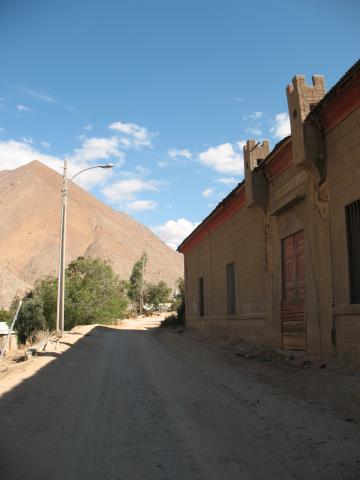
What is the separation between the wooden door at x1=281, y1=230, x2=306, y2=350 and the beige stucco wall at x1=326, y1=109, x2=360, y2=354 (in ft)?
6.61

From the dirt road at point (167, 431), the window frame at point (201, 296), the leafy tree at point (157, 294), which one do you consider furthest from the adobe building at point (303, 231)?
the leafy tree at point (157, 294)

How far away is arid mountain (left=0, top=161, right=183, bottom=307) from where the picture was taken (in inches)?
4385

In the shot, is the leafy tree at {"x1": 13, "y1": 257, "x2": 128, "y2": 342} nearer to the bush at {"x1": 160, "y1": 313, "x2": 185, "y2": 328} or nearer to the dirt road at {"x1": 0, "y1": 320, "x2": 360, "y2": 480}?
the bush at {"x1": 160, "y1": 313, "x2": 185, "y2": 328}

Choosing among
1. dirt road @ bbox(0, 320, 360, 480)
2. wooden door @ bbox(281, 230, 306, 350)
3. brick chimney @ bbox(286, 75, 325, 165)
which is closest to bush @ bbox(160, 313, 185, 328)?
wooden door @ bbox(281, 230, 306, 350)

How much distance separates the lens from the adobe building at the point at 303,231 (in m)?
9.89

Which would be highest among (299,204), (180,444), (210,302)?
(299,204)

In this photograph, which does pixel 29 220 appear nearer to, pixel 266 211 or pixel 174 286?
pixel 174 286

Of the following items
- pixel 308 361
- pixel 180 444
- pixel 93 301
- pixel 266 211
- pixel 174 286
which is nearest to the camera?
pixel 180 444

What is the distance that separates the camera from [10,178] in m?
153

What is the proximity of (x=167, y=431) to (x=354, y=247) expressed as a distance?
5.81 m

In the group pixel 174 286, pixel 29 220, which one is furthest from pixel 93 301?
pixel 29 220

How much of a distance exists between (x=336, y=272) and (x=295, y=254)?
2602 millimetres

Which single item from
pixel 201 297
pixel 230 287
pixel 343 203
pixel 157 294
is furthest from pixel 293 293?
pixel 157 294

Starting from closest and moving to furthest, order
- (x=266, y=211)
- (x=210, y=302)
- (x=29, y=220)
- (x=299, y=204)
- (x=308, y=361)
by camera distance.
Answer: (x=308, y=361)
(x=299, y=204)
(x=266, y=211)
(x=210, y=302)
(x=29, y=220)
